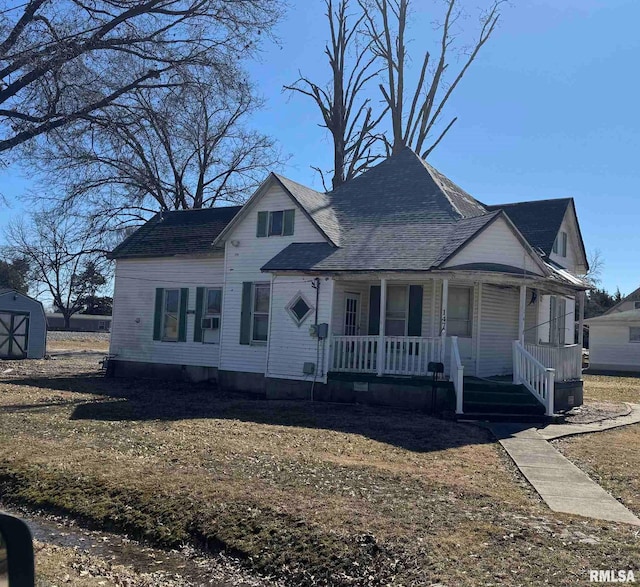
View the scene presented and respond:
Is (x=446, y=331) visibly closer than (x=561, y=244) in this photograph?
Yes

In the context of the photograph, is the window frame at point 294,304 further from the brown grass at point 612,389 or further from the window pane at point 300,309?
the brown grass at point 612,389

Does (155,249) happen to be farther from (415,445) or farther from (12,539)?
(12,539)

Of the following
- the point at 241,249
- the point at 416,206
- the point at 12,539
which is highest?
the point at 416,206

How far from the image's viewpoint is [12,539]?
2648mm

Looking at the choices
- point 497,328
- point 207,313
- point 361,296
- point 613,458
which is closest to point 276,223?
point 361,296

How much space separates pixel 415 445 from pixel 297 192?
978 centimetres

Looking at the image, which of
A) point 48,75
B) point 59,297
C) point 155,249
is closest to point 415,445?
point 48,75

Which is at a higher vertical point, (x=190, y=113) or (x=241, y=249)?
(x=190, y=113)

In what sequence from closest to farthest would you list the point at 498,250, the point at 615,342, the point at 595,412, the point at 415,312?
the point at 498,250
the point at 595,412
the point at 415,312
the point at 615,342

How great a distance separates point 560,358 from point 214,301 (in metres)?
10.1

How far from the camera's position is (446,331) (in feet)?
53.8

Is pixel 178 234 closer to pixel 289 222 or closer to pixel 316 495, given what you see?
pixel 289 222

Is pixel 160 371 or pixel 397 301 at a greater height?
pixel 397 301

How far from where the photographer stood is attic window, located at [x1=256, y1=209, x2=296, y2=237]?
1800cm
